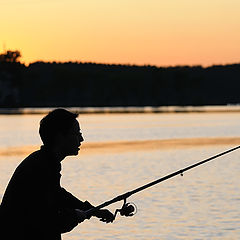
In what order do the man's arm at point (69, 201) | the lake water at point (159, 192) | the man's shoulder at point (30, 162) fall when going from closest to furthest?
the man's shoulder at point (30, 162) < the man's arm at point (69, 201) < the lake water at point (159, 192)

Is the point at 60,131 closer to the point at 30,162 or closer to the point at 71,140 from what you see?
the point at 71,140

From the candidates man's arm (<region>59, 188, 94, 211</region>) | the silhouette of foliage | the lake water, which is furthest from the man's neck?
the silhouette of foliage

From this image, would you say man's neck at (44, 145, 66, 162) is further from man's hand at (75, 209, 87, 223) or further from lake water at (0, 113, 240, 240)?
lake water at (0, 113, 240, 240)

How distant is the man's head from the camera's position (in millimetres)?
4695

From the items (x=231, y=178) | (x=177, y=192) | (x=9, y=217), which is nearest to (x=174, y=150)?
(x=231, y=178)

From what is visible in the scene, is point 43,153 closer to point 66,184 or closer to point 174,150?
point 66,184

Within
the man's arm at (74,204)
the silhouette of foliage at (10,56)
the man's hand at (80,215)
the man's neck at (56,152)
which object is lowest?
the man's hand at (80,215)

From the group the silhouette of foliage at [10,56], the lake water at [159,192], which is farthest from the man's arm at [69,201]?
the silhouette of foliage at [10,56]

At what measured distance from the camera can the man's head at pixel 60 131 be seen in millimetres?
4695

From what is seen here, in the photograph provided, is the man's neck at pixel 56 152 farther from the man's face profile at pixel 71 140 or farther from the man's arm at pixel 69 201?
Answer: the man's arm at pixel 69 201

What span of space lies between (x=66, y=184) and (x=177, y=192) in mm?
4477

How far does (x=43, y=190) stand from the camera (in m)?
4.60

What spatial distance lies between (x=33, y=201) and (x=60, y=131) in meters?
0.40

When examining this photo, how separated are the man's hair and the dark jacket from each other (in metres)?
0.07
